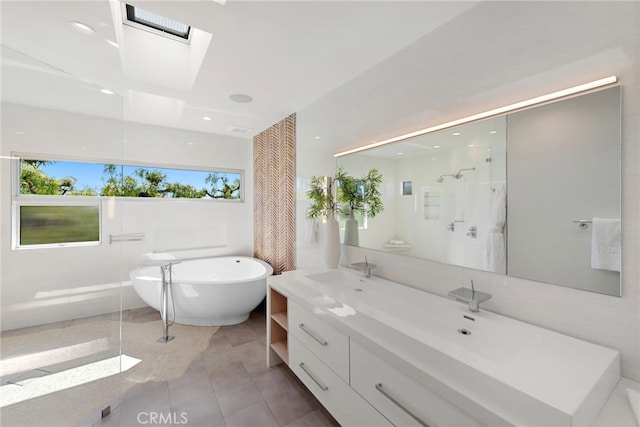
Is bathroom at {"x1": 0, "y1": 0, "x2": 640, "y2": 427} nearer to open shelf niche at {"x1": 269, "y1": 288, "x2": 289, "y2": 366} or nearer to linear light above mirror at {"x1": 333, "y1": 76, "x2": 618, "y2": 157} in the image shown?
linear light above mirror at {"x1": 333, "y1": 76, "x2": 618, "y2": 157}

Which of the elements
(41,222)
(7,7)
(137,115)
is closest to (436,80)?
(7,7)

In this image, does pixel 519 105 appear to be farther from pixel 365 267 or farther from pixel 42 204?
pixel 42 204

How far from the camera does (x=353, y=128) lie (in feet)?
7.47

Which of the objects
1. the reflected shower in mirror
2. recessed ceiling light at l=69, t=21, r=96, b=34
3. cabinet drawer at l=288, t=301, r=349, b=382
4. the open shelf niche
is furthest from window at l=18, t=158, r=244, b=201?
the reflected shower in mirror

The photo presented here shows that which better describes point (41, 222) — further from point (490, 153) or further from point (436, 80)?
point (490, 153)

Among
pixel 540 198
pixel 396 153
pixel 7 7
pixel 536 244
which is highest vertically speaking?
pixel 7 7

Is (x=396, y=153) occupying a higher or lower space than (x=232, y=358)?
higher

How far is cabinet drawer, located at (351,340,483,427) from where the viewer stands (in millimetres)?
946

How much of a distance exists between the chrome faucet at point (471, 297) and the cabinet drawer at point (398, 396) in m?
0.51

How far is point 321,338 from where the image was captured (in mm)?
1616

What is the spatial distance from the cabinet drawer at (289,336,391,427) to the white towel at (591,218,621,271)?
1128mm

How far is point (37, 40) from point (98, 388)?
2.48 meters

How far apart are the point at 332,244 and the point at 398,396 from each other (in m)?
1.33

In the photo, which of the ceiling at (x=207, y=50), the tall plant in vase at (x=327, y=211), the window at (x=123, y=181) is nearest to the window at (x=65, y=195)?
the window at (x=123, y=181)
